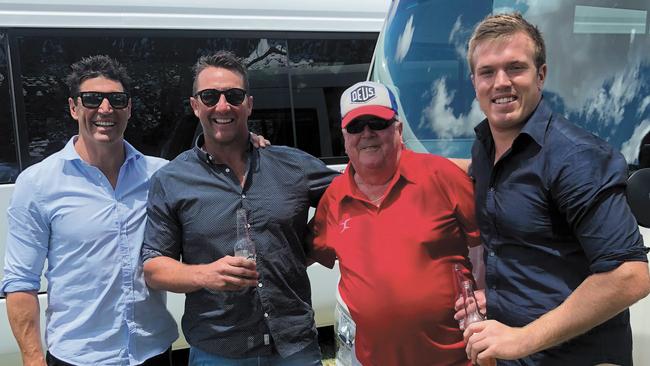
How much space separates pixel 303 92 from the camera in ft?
16.5

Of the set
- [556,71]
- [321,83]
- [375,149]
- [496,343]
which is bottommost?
[496,343]

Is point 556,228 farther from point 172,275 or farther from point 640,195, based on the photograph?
point 172,275

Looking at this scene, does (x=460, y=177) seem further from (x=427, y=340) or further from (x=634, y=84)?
(x=634, y=84)

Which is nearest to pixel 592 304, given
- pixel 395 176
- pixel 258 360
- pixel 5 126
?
pixel 395 176

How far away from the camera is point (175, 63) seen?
15.4 feet

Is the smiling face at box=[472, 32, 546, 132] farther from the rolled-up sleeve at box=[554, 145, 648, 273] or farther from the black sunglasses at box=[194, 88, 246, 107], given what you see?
the black sunglasses at box=[194, 88, 246, 107]

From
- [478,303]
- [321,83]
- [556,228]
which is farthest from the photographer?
[321,83]

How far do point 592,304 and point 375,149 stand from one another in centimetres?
106

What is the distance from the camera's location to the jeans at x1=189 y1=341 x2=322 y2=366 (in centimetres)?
245

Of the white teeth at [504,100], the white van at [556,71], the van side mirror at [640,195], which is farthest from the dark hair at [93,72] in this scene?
the van side mirror at [640,195]

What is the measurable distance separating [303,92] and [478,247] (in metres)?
3.05

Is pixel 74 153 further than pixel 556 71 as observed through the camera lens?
No

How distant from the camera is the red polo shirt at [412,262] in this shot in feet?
7.19

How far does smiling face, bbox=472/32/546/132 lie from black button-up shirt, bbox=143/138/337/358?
3.43 feet
